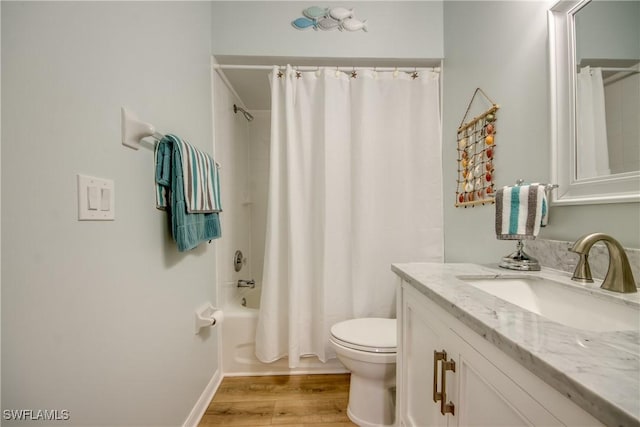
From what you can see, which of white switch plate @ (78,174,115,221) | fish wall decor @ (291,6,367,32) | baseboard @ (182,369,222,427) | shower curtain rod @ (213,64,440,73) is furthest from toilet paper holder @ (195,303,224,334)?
fish wall decor @ (291,6,367,32)

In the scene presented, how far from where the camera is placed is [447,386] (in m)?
0.66

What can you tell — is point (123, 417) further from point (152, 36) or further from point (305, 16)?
point (305, 16)

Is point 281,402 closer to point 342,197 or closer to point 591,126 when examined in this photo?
point 342,197

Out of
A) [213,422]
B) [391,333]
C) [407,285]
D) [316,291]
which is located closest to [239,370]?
[213,422]

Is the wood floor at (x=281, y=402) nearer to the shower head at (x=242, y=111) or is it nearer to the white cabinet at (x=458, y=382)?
the white cabinet at (x=458, y=382)

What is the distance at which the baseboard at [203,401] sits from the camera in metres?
1.27

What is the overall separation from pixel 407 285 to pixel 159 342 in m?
0.96

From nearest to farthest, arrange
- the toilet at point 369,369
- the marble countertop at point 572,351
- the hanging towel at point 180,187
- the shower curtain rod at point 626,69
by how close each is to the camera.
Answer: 1. the marble countertop at point 572,351
2. the shower curtain rod at point 626,69
3. the hanging towel at point 180,187
4. the toilet at point 369,369

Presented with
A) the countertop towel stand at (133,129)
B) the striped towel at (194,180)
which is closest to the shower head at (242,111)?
the striped towel at (194,180)

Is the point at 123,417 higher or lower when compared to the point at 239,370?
higher

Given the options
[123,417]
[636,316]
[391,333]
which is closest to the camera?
[636,316]

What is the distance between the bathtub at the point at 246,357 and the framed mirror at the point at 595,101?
5.15 feet

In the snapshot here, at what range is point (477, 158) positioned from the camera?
138cm

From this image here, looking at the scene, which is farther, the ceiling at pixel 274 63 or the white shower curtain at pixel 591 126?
the ceiling at pixel 274 63
